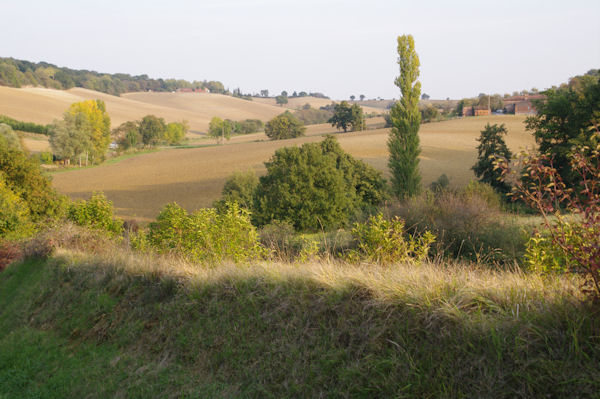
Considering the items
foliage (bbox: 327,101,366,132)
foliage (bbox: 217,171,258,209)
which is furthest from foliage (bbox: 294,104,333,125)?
foliage (bbox: 217,171,258,209)

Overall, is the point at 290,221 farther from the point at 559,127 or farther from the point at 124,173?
the point at 124,173

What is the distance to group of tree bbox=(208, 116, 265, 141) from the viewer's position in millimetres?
112312

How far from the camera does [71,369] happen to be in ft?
20.4

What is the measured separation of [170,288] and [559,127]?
30.7 meters

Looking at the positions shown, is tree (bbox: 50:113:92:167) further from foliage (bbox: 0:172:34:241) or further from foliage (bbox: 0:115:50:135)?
foliage (bbox: 0:172:34:241)

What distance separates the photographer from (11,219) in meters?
20.7

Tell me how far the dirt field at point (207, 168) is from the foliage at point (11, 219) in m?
15.8

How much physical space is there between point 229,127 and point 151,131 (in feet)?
72.2

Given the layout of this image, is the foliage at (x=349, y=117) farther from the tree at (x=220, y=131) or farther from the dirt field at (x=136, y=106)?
the dirt field at (x=136, y=106)

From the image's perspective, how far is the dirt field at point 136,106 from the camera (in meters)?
96.9

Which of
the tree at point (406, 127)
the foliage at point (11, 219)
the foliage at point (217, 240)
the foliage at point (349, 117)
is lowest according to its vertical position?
the foliage at point (11, 219)

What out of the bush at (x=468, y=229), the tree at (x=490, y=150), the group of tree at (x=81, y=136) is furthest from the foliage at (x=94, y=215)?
the group of tree at (x=81, y=136)

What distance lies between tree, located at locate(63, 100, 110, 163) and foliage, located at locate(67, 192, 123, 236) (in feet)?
207

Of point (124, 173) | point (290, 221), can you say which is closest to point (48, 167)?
point (124, 173)
